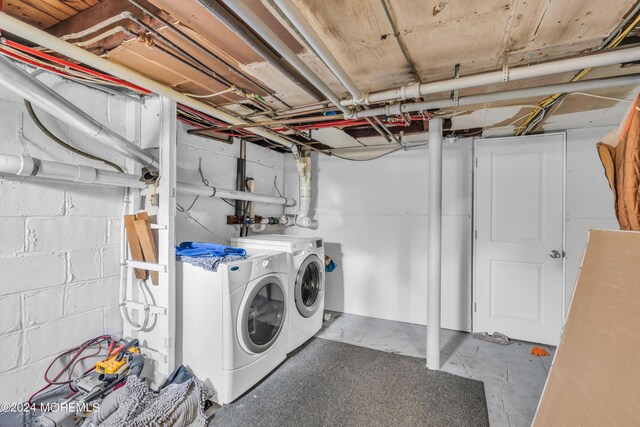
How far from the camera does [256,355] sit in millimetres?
2102

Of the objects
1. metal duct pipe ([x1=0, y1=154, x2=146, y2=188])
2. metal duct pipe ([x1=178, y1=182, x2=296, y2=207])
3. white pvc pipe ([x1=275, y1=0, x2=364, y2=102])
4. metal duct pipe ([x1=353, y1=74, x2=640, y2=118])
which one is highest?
metal duct pipe ([x1=353, y1=74, x2=640, y2=118])

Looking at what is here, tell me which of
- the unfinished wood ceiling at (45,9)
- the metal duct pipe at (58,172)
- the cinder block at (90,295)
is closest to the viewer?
the unfinished wood ceiling at (45,9)

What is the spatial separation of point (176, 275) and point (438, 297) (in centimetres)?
208

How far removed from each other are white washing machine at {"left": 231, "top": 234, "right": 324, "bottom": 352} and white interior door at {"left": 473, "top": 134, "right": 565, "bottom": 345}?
1.71 metres

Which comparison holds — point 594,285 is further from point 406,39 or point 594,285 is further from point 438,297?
point 406,39

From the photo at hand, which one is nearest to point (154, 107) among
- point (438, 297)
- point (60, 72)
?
point (60, 72)

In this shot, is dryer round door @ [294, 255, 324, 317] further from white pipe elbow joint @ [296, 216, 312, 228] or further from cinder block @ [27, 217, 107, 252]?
cinder block @ [27, 217, 107, 252]

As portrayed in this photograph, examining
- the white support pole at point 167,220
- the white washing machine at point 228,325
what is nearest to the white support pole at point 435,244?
the white washing machine at point 228,325

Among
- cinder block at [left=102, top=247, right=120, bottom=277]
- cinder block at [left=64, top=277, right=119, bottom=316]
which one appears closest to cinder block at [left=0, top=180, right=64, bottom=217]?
cinder block at [left=102, top=247, right=120, bottom=277]

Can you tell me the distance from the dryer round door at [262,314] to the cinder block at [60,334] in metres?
1.02

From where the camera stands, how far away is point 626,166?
44.3 inches

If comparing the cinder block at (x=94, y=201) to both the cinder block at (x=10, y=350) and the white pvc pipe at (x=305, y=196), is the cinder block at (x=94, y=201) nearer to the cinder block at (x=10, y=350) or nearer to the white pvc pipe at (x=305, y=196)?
the cinder block at (x=10, y=350)

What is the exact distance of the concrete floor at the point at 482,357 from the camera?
6.33 feet

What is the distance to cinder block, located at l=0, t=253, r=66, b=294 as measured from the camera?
157 centimetres
